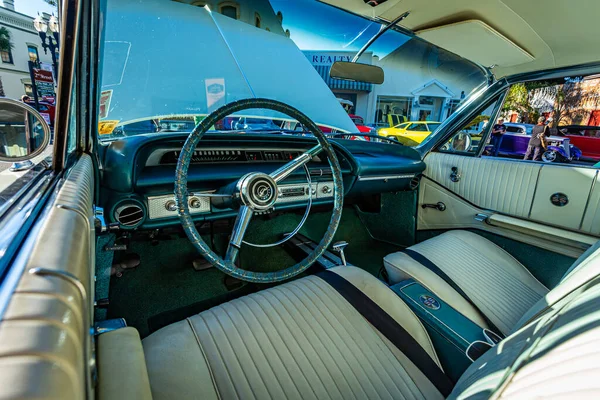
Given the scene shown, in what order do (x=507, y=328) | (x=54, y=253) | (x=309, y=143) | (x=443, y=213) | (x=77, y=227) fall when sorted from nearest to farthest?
(x=54, y=253) → (x=77, y=227) → (x=507, y=328) → (x=309, y=143) → (x=443, y=213)

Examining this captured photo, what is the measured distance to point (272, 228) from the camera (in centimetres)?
265

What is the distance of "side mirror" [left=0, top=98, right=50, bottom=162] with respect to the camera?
2.85 feet

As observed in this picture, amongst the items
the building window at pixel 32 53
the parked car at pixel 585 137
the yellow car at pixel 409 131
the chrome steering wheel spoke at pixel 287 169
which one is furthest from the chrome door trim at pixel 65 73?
the parked car at pixel 585 137

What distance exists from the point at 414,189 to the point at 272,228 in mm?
1194

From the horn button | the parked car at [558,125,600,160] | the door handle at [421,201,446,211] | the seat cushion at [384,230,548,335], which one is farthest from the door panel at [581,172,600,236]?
the horn button

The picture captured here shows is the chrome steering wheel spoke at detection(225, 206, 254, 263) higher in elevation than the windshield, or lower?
lower

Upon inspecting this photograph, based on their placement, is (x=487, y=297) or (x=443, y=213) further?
(x=443, y=213)

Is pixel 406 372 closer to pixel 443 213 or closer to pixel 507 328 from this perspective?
pixel 507 328

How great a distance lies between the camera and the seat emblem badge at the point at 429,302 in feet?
4.18

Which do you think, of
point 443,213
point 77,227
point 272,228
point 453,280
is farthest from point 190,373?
point 443,213

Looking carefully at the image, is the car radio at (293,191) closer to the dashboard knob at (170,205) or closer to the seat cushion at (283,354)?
the dashboard knob at (170,205)

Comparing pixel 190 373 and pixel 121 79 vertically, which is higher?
pixel 121 79

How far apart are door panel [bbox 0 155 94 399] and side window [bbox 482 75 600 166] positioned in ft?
8.12

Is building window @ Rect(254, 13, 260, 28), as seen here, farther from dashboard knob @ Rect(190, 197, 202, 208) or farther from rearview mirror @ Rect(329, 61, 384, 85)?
dashboard knob @ Rect(190, 197, 202, 208)
